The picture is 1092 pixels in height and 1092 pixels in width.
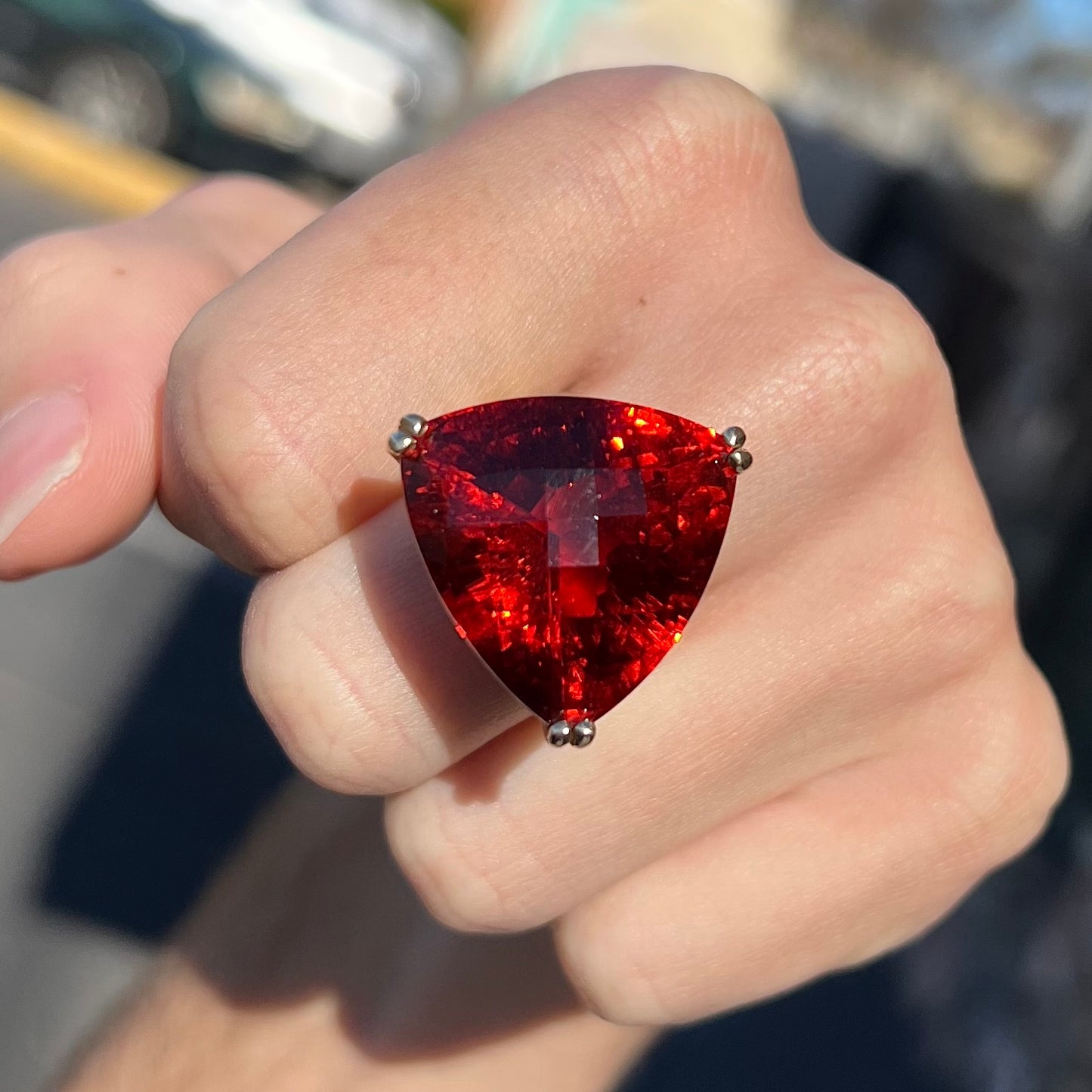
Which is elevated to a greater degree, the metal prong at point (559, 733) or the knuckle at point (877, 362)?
the knuckle at point (877, 362)

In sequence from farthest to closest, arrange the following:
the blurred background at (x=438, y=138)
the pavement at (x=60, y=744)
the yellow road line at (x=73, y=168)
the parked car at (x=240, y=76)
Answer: the parked car at (x=240, y=76)
the yellow road line at (x=73, y=168)
the blurred background at (x=438, y=138)
the pavement at (x=60, y=744)

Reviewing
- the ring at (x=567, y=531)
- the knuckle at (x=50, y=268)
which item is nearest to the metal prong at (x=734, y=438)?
the ring at (x=567, y=531)

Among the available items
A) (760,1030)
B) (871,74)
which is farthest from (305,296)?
(871,74)

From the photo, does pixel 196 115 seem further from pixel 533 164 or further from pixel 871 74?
pixel 533 164

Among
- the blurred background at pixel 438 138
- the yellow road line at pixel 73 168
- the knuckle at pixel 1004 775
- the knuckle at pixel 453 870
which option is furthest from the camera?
the yellow road line at pixel 73 168

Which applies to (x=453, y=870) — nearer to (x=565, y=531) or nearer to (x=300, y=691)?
(x=300, y=691)

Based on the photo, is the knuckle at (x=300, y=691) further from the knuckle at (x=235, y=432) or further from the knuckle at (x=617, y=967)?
the knuckle at (x=617, y=967)
